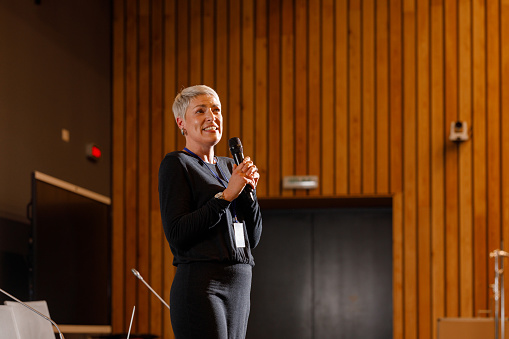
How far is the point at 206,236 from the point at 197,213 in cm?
8

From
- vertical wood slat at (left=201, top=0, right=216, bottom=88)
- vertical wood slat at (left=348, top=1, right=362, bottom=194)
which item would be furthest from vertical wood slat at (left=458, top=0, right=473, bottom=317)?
vertical wood slat at (left=201, top=0, right=216, bottom=88)

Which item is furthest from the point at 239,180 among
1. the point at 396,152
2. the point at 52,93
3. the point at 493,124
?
the point at 493,124

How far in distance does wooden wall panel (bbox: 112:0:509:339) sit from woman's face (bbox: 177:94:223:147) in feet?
14.3

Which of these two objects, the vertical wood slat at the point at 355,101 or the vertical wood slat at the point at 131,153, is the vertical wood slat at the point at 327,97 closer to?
the vertical wood slat at the point at 355,101

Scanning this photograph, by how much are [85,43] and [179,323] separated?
15.6 feet

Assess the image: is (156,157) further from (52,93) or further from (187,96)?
(187,96)

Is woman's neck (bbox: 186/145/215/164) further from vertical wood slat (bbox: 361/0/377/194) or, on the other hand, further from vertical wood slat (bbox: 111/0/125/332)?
vertical wood slat (bbox: 111/0/125/332)

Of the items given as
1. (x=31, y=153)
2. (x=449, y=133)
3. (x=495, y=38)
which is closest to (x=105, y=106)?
(x=31, y=153)

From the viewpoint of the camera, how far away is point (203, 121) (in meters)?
1.94

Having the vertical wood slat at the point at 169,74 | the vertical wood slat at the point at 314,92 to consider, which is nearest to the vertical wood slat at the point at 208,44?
the vertical wood slat at the point at 169,74

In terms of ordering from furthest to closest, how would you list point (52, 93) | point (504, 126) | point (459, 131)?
1. point (504, 126)
2. point (459, 131)
3. point (52, 93)

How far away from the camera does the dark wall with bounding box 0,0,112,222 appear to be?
4648 millimetres

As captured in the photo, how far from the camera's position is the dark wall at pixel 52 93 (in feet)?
15.3

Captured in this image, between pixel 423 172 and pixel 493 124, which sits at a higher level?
pixel 493 124
